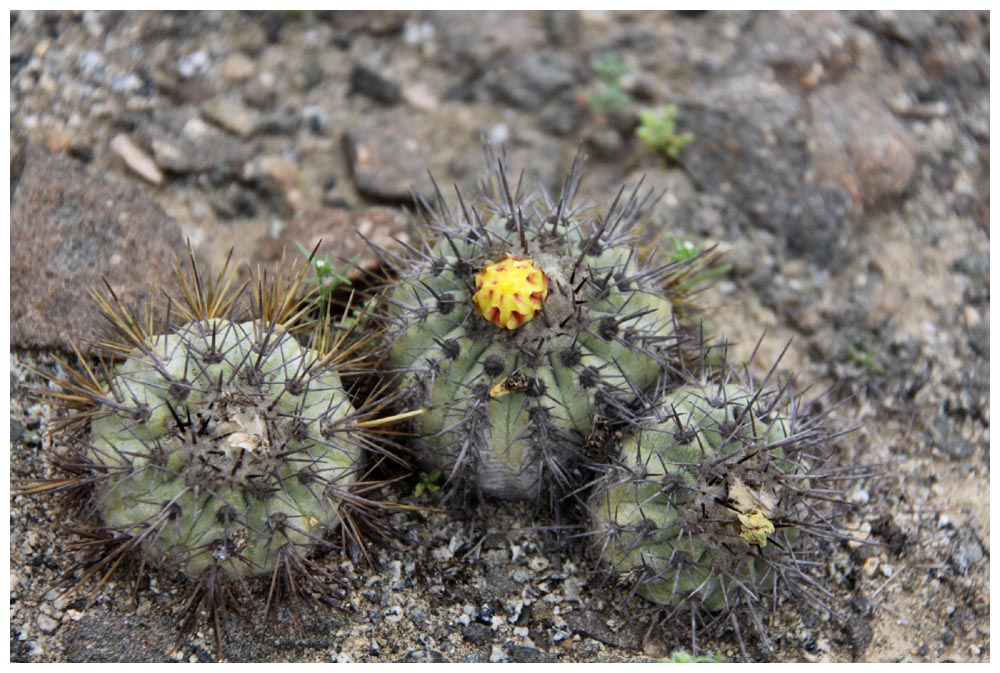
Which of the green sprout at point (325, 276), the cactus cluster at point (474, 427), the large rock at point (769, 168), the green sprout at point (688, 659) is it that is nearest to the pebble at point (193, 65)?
the green sprout at point (325, 276)

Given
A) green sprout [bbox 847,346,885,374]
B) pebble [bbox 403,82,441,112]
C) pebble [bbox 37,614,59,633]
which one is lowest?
pebble [bbox 37,614,59,633]

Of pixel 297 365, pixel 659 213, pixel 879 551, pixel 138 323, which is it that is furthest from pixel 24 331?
pixel 879 551

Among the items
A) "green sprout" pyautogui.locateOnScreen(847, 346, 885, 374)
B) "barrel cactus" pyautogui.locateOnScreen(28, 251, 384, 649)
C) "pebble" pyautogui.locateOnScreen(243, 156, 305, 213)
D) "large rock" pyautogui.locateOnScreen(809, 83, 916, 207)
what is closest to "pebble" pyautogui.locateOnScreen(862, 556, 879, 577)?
"green sprout" pyautogui.locateOnScreen(847, 346, 885, 374)

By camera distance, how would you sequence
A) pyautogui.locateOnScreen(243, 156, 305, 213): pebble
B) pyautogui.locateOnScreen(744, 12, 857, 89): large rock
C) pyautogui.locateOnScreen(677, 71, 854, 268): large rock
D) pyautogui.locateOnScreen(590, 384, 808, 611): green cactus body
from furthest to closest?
pyautogui.locateOnScreen(744, 12, 857, 89): large rock < pyautogui.locateOnScreen(677, 71, 854, 268): large rock < pyautogui.locateOnScreen(243, 156, 305, 213): pebble < pyautogui.locateOnScreen(590, 384, 808, 611): green cactus body

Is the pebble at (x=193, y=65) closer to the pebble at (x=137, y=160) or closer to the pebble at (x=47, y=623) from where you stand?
the pebble at (x=137, y=160)

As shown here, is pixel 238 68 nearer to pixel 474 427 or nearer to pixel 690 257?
pixel 690 257

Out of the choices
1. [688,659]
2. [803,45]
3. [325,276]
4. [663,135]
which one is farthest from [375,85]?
[688,659]

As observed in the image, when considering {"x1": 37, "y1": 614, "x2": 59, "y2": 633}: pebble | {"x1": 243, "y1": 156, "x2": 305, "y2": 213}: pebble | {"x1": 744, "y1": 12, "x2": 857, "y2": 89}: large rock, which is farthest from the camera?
{"x1": 744, "y1": 12, "x2": 857, "y2": 89}: large rock

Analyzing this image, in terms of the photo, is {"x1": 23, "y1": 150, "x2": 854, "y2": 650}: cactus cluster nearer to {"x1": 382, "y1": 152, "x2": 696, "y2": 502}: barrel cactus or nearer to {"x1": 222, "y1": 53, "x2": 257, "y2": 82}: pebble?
{"x1": 382, "y1": 152, "x2": 696, "y2": 502}: barrel cactus

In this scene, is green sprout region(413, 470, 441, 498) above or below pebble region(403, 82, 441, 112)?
below
